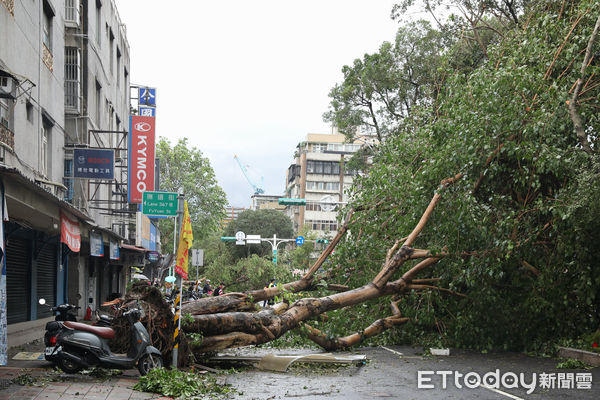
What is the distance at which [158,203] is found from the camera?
64.5ft

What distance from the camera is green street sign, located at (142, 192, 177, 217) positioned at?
19578 millimetres

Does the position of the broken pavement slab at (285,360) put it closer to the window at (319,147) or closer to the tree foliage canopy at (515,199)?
the tree foliage canopy at (515,199)

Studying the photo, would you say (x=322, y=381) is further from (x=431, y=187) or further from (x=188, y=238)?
(x=431, y=187)

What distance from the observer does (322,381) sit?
1056 cm

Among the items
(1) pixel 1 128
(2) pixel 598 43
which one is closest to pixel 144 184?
(1) pixel 1 128

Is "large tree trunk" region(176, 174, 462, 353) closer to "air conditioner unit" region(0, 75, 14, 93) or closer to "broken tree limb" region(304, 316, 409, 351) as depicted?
"broken tree limb" region(304, 316, 409, 351)

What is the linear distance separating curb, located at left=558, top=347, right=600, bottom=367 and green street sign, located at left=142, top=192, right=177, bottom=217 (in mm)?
11780

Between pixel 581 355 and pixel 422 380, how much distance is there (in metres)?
3.48

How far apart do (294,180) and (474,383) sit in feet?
353

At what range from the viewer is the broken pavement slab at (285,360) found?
1194cm

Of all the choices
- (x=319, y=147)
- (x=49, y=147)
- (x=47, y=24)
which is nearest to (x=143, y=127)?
(x=49, y=147)

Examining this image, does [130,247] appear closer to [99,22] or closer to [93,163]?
[99,22]

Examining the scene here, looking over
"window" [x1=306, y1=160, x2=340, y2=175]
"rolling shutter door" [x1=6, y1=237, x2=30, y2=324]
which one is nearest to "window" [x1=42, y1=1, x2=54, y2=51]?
"rolling shutter door" [x1=6, y1=237, x2=30, y2=324]

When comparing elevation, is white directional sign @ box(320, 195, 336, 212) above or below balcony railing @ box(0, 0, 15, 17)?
below
